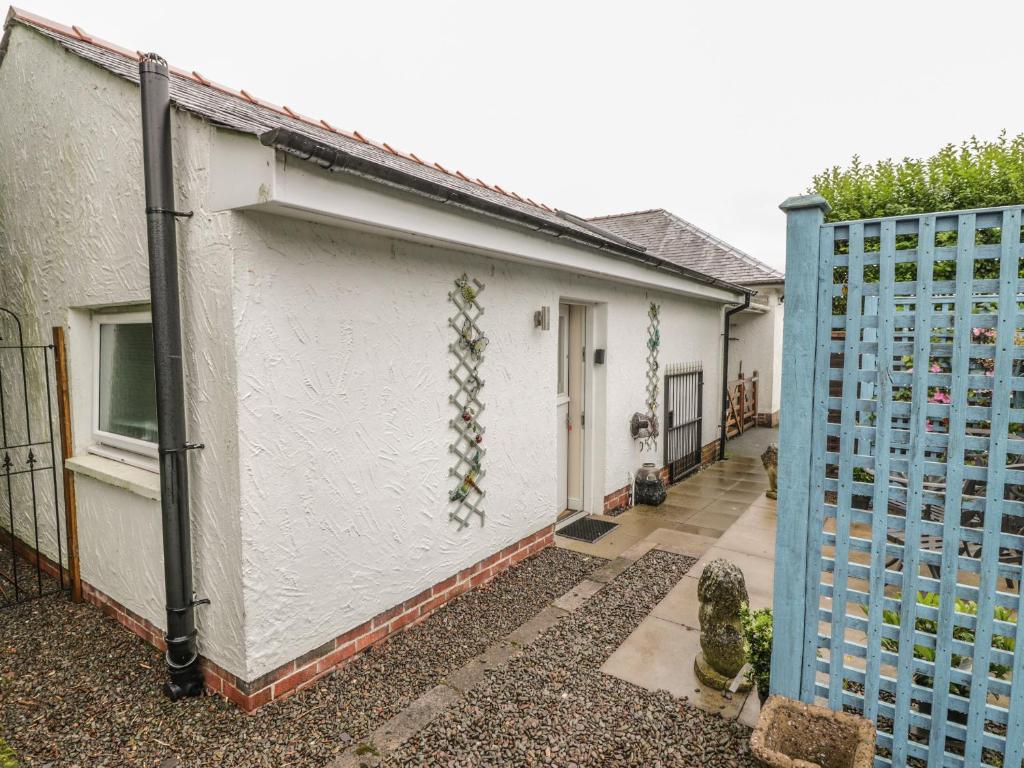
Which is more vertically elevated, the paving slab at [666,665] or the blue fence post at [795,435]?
the blue fence post at [795,435]

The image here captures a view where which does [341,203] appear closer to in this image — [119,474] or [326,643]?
[119,474]

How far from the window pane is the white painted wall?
44.4 feet

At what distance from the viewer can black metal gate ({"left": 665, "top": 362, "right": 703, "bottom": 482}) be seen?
8.52m

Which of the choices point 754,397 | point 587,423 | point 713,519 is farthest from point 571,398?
point 754,397

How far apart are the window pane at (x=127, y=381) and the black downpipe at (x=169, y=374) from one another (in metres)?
0.72

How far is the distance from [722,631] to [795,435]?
1543 millimetres

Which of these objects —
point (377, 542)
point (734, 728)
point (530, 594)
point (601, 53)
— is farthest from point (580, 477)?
point (601, 53)

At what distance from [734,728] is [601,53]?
437 inches

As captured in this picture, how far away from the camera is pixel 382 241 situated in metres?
3.80

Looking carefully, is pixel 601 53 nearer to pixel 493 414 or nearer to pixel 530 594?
pixel 493 414

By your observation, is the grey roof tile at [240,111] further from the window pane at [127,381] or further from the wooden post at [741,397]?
the wooden post at [741,397]

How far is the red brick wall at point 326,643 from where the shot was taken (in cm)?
323

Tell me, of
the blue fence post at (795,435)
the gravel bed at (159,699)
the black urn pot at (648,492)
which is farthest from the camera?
the black urn pot at (648,492)

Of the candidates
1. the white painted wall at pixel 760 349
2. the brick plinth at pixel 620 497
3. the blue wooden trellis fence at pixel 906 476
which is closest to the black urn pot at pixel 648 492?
the brick plinth at pixel 620 497
